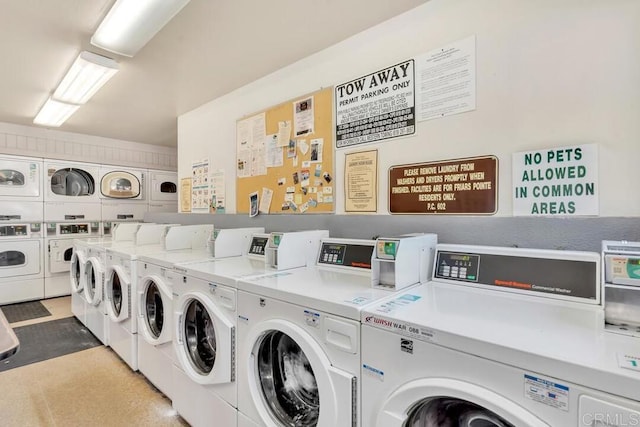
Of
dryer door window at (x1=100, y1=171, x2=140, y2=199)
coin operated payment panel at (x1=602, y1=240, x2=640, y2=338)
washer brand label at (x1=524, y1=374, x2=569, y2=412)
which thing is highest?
dryer door window at (x1=100, y1=171, x2=140, y2=199)

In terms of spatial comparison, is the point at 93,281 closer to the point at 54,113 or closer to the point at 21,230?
the point at 21,230

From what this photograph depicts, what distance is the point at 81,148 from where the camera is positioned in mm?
4660

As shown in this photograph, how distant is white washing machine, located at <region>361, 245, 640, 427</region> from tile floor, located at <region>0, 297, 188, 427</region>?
160 centimetres

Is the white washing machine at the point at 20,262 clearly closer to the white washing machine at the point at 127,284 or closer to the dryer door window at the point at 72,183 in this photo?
the dryer door window at the point at 72,183

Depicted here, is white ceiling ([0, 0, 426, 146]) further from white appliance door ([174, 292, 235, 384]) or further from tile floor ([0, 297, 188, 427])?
tile floor ([0, 297, 188, 427])

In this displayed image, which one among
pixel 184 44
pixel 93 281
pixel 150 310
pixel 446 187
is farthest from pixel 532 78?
pixel 93 281

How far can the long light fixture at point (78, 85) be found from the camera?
7.64ft

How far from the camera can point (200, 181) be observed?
345 cm

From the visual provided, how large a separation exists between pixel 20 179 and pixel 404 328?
5130mm

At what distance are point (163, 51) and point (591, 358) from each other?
280 cm

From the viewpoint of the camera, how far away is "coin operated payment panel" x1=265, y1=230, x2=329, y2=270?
70.7 inches

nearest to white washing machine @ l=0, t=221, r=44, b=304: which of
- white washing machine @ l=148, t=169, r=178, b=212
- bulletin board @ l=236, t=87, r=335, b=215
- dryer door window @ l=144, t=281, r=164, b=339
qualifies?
white washing machine @ l=148, t=169, r=178, b=212

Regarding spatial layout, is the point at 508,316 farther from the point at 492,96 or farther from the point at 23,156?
the point at 23,156

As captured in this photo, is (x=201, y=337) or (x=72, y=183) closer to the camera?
(x=201, y=337)
